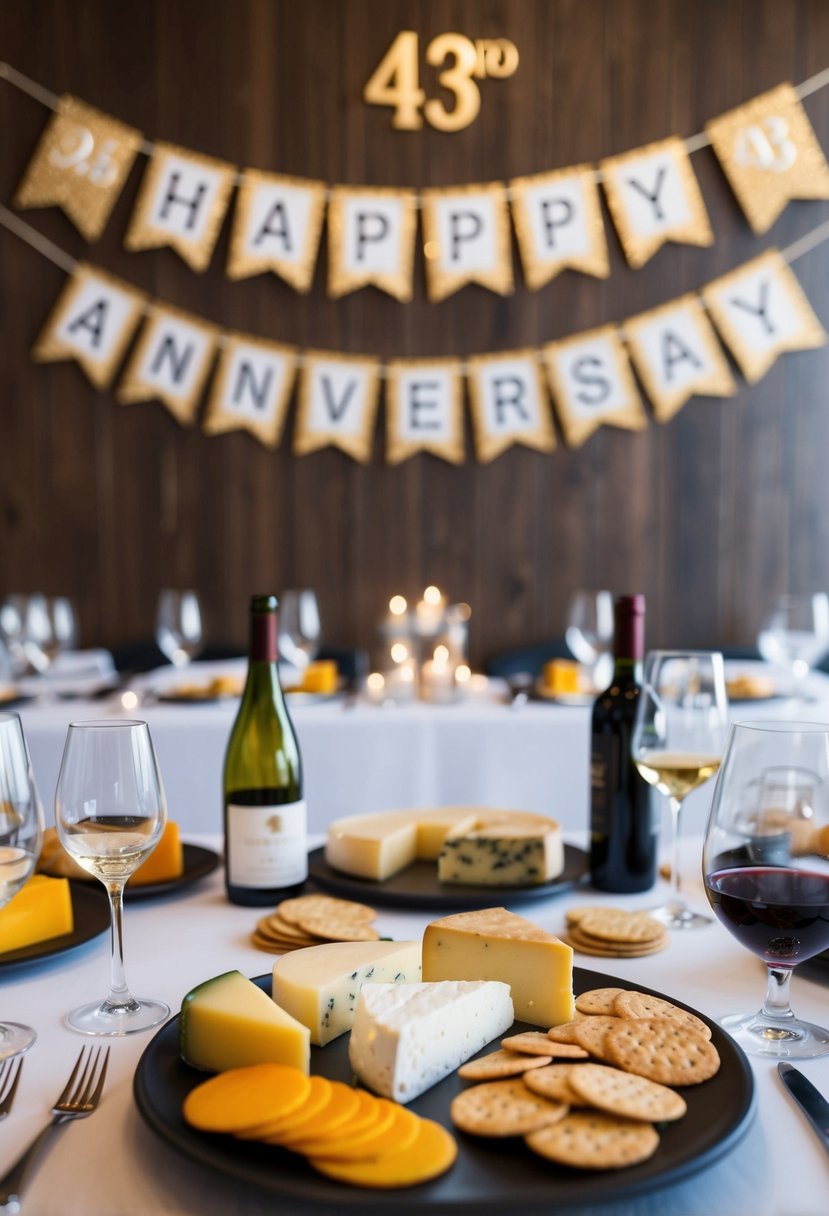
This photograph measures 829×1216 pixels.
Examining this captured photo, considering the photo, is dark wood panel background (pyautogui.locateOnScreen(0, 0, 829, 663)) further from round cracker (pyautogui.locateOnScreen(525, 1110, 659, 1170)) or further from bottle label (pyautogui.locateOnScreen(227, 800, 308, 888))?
round cracker (pyautogui.locateOnScreen(525, 1110, 659, 1170))

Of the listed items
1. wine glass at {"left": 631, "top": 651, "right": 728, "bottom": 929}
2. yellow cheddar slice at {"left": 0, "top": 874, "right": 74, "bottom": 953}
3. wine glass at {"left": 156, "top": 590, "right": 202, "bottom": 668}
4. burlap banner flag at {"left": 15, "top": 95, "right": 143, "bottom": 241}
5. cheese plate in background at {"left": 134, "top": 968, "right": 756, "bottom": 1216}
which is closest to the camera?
cheese plate in background at {"left": 134, "top": 968, "right": 756, "bottom": 1216}

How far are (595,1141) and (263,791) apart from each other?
30.5 inches

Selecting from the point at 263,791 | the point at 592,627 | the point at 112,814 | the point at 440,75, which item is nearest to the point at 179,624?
the point at 592,627

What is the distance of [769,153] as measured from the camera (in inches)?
150

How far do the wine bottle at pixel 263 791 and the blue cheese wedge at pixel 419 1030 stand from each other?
1.27ft

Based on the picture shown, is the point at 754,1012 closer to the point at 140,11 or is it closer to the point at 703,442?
the point at 703,442

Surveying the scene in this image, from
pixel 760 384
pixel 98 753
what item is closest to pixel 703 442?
pixel 760 384

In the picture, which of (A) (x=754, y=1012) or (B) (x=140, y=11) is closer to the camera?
(A) (x=754, y=1012)

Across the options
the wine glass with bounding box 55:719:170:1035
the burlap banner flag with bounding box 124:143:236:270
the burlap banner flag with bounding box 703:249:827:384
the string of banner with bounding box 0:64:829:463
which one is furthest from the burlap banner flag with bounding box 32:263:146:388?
the wine glass with bounding box 55:719:170:1035

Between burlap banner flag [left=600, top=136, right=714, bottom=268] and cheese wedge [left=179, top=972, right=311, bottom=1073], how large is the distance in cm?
349

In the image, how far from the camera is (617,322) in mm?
3861

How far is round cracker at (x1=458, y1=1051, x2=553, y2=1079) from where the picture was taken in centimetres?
71

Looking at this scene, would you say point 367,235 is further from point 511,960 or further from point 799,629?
point 511,960

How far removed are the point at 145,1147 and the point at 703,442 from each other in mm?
3590
